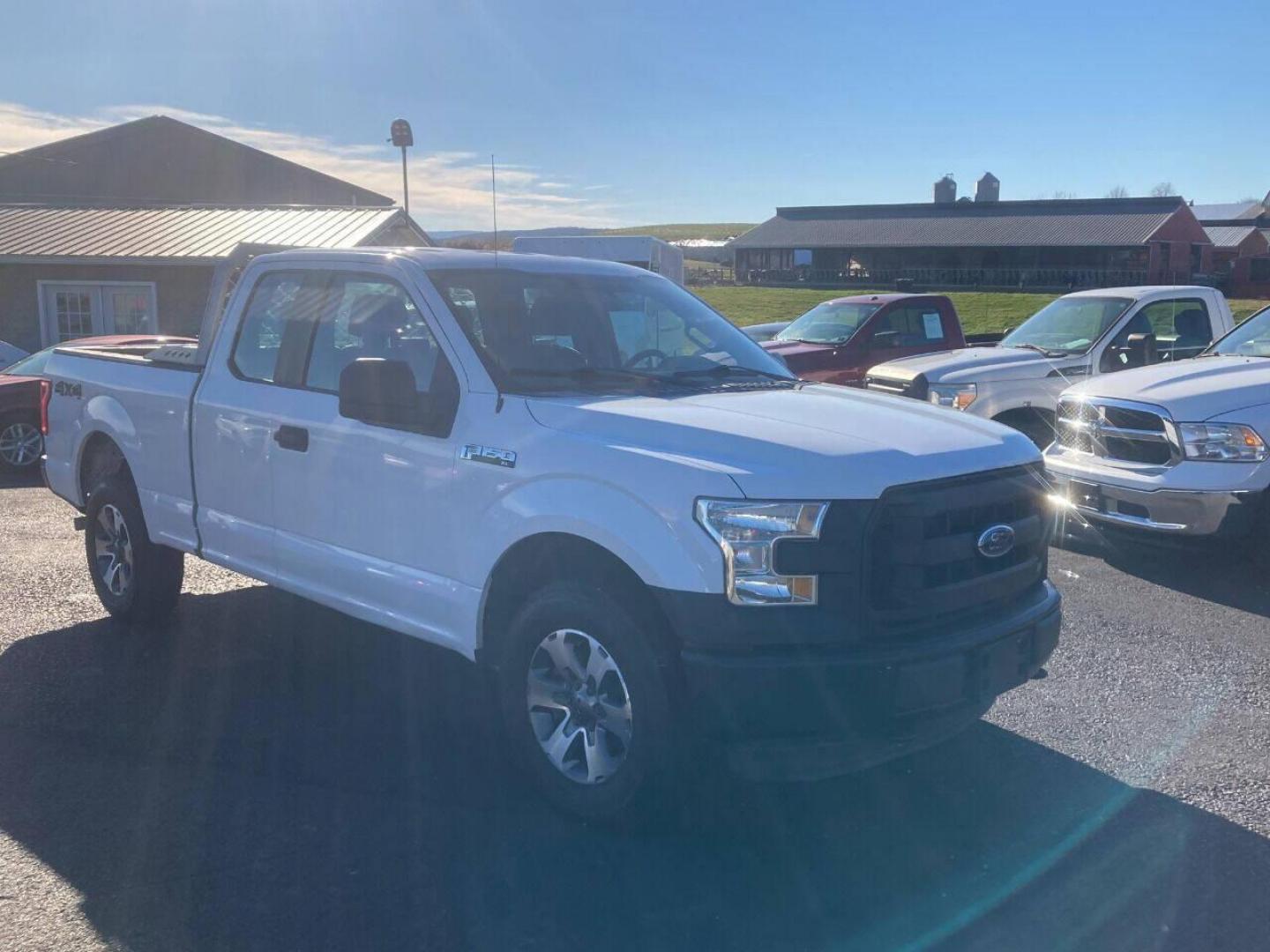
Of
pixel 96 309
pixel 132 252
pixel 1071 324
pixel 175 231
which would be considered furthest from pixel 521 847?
pixel 175 231

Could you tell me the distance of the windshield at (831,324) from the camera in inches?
552

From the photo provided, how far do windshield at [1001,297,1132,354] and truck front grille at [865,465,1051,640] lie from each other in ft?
23.1

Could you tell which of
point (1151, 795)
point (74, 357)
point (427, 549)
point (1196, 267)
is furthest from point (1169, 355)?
point (1196, 267)

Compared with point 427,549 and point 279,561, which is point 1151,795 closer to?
point 427,549

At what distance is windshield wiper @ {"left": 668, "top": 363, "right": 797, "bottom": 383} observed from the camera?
16.9 feet

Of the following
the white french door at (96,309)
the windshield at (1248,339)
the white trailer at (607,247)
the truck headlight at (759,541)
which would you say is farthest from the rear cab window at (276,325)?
the white french door at (96,309)

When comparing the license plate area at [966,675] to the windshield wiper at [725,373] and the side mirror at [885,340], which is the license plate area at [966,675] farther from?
the side mirror at [885,340]

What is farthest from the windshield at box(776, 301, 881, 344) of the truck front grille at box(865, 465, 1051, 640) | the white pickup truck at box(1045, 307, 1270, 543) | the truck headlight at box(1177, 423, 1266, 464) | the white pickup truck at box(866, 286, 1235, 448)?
the truck front grille at box(865, 465, 1051, 640)

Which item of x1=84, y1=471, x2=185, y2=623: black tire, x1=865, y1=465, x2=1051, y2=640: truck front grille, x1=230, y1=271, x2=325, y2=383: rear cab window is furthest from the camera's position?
x1=84, y1=471, x2=185, y2=623: black tire

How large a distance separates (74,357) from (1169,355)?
900cm

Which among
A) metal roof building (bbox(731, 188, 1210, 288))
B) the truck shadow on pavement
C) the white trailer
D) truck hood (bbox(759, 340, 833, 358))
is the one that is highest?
metal roof building (bbox(731, 188, 1210, 288))

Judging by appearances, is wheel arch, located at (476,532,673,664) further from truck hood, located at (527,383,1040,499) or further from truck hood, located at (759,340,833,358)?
truck hood, located at (759,340,833,358)

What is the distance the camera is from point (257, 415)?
18.0ft

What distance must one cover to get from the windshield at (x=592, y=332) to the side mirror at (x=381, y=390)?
0.33 metres
